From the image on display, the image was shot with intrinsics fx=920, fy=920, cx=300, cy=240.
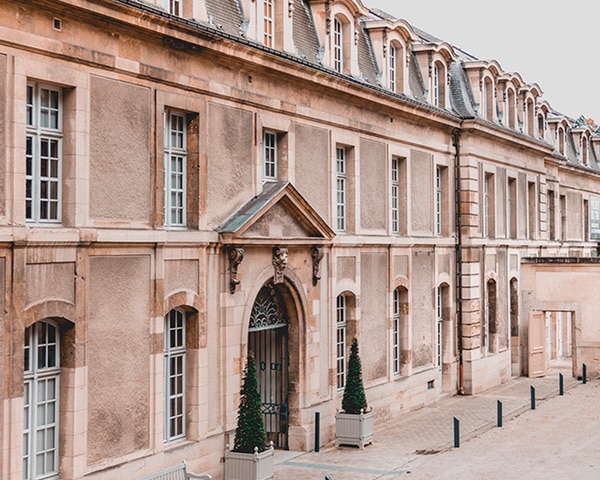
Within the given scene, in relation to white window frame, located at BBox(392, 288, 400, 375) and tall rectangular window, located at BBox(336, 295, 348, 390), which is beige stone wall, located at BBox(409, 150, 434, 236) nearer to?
white window frame, located at BBox(392, 288, 400, 375)

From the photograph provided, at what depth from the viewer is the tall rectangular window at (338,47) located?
2039 cm

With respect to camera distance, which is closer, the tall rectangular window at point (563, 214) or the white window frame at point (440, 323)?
the white window frame at point (440, 323)

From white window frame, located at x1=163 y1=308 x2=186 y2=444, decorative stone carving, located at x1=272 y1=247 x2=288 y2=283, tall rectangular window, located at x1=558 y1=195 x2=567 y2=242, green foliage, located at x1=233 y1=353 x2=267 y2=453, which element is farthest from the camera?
tall rectangular window, located at x1=558 y1=195 x2=567 y2=242

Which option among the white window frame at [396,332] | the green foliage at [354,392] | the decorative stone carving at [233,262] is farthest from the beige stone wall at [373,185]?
the decorative stone carving at [233,262]

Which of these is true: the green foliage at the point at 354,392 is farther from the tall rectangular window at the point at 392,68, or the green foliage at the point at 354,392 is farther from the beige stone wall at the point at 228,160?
the tall rectangular window at the point at 392,68

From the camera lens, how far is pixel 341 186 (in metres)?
20.8

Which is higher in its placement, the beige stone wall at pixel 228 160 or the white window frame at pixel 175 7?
the white window frame at pixel 175 7

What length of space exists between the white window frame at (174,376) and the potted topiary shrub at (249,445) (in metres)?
0.95

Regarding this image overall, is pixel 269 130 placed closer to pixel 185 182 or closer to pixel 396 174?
pixel 185 182

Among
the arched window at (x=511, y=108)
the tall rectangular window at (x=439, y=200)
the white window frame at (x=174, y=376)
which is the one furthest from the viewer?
the arched window at (x=511, y=108)

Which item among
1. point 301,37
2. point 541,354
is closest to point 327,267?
point 301,37

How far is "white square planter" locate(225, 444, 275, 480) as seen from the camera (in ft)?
49.8

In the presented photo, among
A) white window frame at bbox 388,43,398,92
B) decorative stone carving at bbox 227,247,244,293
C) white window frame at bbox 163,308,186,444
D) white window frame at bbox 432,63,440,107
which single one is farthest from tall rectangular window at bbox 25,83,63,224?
white window frame at bbox 432,63,440,107

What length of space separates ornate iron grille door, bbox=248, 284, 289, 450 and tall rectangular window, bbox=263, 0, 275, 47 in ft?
16.1
